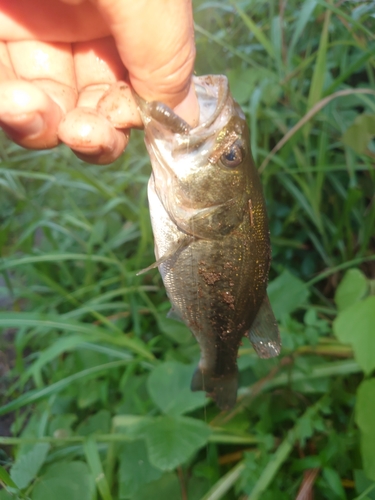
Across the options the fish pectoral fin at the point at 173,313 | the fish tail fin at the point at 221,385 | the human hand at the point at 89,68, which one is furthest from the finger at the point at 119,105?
the fish tail fin at the point at 221,385

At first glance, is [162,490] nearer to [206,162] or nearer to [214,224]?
[214,224]

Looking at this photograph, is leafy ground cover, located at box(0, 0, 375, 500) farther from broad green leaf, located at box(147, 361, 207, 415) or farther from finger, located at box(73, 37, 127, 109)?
finger, located at box(73, 37, 127, 109)

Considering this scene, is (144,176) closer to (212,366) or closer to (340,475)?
(212,366)

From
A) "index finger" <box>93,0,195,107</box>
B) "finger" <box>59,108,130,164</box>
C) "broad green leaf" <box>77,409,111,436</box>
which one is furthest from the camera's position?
"broad green leaf" <box>77,409,111,436</box>

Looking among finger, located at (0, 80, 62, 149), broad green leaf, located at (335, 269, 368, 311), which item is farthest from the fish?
broad green leaf, located at (335, 269, 368, 311)

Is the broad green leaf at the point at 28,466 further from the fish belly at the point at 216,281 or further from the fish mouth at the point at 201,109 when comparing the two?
the fish mouth at the point at 201,109

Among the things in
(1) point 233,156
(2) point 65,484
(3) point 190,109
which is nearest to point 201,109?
(3) point 190,109

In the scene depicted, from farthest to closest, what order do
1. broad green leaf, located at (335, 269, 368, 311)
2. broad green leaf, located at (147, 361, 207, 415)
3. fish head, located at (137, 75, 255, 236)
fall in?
broad green leaf, located at (335, 269, 368, 311), broad green leaf, located at (147, 361, 207, 415), fish head, located at (137, 75, 255, 236)
